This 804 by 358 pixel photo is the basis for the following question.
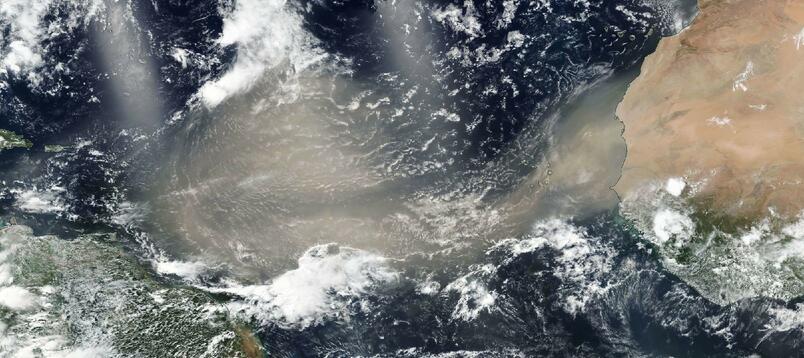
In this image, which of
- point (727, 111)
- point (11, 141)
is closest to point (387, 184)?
point (727, 111)

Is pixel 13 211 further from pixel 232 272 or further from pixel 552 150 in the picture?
pixel 552 150

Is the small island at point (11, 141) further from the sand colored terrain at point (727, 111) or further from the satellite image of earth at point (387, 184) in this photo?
the sand colored terrain at point (727, 111)

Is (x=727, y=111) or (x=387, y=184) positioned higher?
(x=387, y=184)

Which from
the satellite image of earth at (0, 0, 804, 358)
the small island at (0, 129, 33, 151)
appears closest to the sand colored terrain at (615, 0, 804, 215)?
the satellite image of earth at (0, 0, 804, 358)

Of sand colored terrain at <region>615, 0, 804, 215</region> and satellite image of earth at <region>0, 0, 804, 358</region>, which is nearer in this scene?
sand colored terrain at <region>615, 0, 804, 215</region>

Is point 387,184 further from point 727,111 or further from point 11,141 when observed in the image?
point 11,141

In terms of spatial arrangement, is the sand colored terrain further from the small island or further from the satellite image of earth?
the small island

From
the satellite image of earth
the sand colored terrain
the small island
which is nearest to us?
the sand colored terrain

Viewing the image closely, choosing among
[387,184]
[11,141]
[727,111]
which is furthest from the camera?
[11,141]
